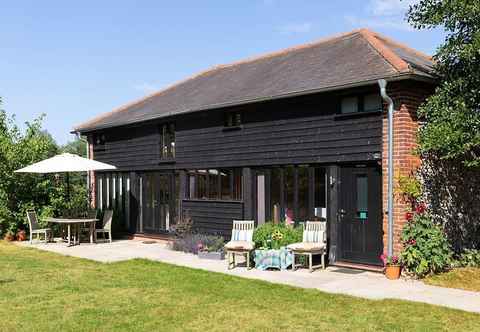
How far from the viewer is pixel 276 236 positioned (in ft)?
38.2

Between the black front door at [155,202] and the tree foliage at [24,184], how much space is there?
8.37 feet

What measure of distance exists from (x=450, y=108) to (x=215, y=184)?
6.95 m

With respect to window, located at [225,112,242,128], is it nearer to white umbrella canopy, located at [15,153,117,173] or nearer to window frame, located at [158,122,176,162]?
window frame, located at [158,122,176,162]

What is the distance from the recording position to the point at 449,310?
24.7 ft

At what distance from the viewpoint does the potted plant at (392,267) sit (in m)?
9.95

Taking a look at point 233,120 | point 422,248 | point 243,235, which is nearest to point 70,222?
point 233,120

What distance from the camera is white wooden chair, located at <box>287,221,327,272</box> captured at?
1073 cm

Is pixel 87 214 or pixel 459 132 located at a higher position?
pixel 459 132

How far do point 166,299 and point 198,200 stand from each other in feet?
22.9

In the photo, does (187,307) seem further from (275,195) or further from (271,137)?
(271,137)

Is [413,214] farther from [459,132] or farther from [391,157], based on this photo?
[459,132]

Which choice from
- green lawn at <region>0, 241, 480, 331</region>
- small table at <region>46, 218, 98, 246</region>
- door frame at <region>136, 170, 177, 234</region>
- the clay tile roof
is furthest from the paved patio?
the clay tile roof

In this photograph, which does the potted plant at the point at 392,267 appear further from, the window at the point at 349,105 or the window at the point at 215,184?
the window at the point at 215,184

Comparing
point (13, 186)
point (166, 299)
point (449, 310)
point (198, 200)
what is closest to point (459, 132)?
point (449, 310)
